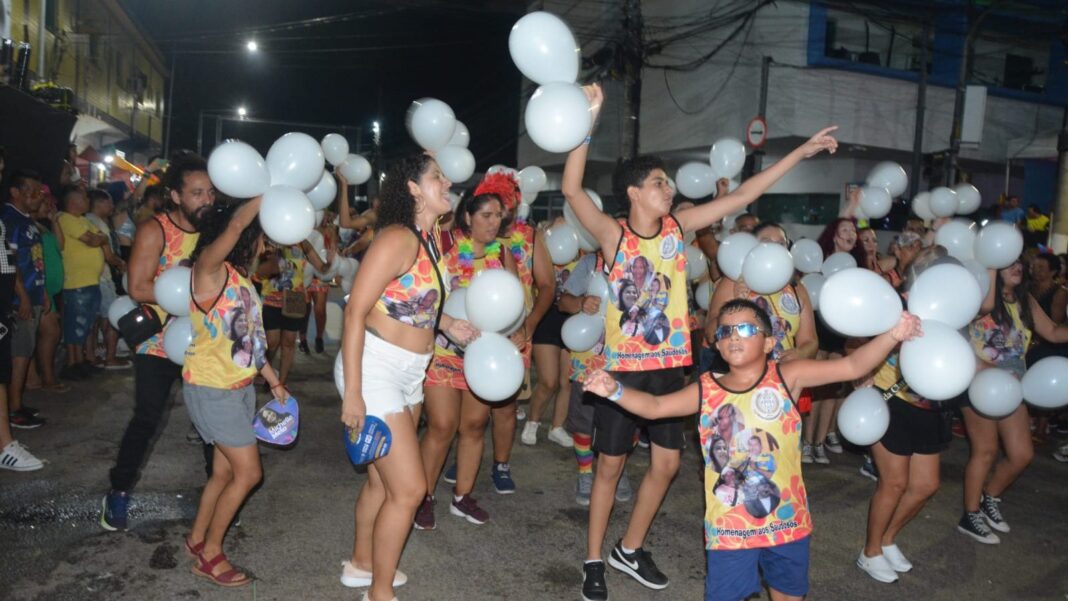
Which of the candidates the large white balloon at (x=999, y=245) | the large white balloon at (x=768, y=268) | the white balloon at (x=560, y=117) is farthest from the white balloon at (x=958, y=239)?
the white balloon at (x=560, y=117)

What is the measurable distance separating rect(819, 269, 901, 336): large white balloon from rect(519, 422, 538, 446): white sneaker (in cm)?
391

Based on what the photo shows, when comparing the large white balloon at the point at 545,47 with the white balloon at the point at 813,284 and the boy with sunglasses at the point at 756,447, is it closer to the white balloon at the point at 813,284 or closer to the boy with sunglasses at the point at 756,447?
the boy with sunglasses at the point at 756,447

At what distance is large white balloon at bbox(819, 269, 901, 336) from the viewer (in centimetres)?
280

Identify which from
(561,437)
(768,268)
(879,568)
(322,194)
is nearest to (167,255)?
(322,194)

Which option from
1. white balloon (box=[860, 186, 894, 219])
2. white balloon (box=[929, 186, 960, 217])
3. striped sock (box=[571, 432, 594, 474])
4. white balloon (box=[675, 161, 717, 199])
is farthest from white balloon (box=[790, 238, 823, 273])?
striped sock (box=[571, 432, 594, 474])

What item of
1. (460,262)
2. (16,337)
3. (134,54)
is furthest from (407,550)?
(134,54)

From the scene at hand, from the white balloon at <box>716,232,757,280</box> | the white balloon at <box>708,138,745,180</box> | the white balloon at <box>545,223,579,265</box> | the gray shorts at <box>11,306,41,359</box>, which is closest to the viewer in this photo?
the white balloon at <box>716,232,757,280</box>

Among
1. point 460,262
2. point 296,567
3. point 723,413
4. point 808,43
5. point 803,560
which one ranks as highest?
point 808,43

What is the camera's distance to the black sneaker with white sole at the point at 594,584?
3734mm

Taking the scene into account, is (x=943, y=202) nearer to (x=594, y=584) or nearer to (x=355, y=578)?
(x=594, y=584)

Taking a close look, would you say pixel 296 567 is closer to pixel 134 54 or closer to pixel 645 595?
pixel 645 595

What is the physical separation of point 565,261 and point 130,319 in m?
3.32

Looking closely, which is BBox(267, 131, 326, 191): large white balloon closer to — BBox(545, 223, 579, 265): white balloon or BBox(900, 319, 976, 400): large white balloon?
BBox(545, 223, 579, 265): white balloon

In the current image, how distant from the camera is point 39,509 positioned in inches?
175
